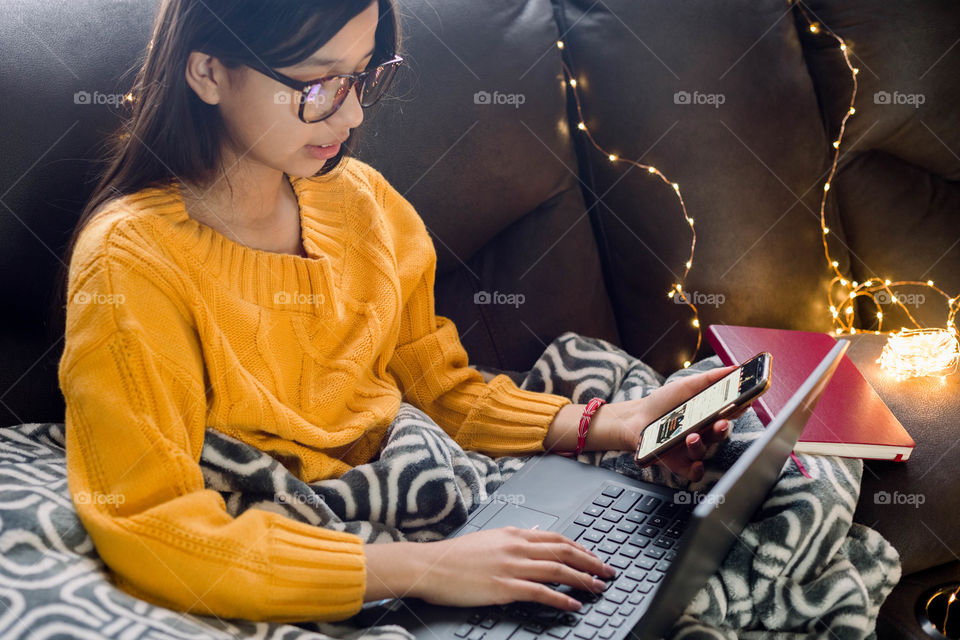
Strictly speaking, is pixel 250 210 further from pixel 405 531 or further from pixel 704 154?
pixel 704 154

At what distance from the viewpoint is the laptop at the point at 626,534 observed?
2.65 ft

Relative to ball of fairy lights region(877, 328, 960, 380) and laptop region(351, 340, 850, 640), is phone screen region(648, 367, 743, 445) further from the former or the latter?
ball of fairy lights region(877, 328, 960, 380)

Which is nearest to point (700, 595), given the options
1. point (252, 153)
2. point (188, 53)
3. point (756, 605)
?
point (756, 605)

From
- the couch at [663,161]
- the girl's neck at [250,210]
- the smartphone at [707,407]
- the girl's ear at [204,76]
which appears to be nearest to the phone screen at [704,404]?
the smartphone at [707,407]

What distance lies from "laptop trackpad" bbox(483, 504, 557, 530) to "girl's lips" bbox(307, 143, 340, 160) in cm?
49

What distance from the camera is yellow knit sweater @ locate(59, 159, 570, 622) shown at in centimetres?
83

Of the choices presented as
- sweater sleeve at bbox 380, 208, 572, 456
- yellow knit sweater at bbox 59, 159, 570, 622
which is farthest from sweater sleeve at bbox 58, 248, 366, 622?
sweater sleeve at bbox 380, 208, 572, 456

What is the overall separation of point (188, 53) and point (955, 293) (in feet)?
4.42

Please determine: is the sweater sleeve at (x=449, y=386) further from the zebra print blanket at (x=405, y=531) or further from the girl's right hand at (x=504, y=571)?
the girl's right hand at (x=504, y=571)

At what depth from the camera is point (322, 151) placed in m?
1.00

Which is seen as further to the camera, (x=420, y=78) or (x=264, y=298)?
(x=420, y=78)

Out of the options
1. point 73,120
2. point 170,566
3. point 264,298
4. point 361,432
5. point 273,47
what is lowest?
point 170,566

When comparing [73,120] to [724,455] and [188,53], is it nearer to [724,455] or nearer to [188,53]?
[188,53]

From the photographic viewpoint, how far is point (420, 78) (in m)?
1.30
